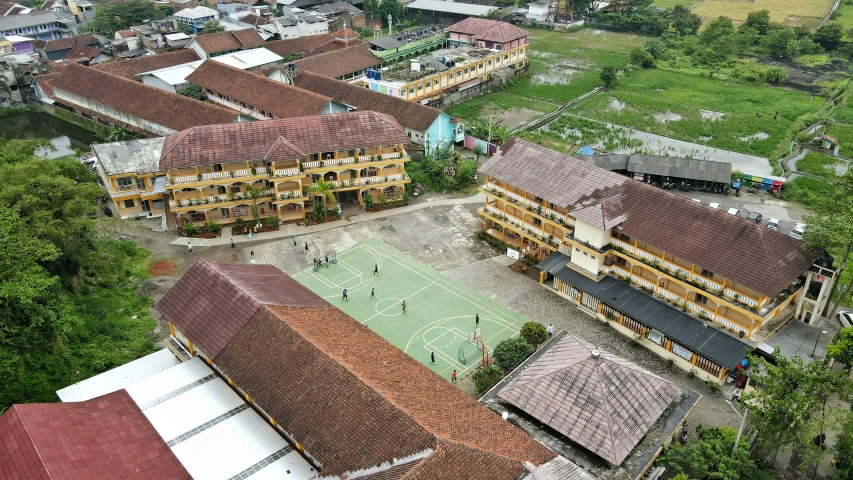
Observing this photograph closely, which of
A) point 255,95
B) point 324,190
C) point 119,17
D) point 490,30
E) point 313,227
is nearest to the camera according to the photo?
point 324,190

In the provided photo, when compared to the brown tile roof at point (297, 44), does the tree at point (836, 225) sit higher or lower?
higher

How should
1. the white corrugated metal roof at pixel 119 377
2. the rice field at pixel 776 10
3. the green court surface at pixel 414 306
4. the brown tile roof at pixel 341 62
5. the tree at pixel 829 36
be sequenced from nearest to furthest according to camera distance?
the white corrugated metal roof at pixel 119 377
the green court surface at pixel 414 306
the brown tile roof at pixel 341 62
the tree at pixel 829 36
the rice field at pixel 776 10

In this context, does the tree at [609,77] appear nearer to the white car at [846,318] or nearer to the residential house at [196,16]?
the white car at [846,318]

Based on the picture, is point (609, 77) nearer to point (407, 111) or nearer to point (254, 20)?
point (407, 111)

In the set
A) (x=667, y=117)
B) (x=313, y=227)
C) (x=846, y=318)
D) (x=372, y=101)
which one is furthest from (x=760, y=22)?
(x=313, y=227)

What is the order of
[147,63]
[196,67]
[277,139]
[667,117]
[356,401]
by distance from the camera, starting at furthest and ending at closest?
[147,63], [196,67], [667,117], [277,139], [356,401]

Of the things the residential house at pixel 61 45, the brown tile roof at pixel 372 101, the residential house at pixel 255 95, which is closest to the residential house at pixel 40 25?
the residential house at pixel 61 45
